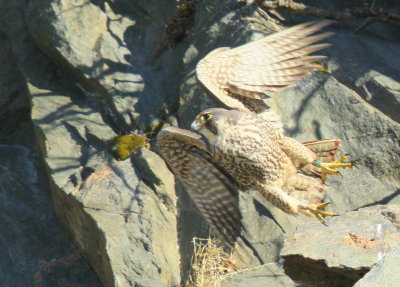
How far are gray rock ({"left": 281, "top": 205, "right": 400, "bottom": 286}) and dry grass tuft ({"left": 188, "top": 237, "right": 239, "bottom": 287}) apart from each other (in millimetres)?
1531

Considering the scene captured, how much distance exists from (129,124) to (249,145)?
2.69 meters

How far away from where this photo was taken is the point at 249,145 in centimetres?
564

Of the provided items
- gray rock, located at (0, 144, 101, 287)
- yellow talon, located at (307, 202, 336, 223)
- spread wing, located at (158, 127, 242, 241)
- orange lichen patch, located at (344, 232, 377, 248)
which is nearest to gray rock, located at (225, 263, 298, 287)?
spread wing, located at (158, 127, 242, 241)

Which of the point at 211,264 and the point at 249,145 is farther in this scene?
the point at 211,264

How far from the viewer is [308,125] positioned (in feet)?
23.9

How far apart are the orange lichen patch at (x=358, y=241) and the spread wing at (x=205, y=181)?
133 cm

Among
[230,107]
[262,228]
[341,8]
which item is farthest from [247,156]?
[341,8]

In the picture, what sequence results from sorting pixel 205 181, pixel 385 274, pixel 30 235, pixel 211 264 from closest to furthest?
pixel 385 274, pixel 205 181, pixel 211 264, pixel 30 235

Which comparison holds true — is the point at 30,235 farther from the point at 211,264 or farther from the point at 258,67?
the point at 258,67

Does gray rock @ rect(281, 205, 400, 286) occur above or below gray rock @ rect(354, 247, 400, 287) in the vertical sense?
below

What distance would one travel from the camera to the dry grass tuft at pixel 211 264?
6828 millimetres

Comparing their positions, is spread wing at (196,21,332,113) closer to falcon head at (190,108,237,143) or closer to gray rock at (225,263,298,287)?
falcon head at (190,108,237,143)

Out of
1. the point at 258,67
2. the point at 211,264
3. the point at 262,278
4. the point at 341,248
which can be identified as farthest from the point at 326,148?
the point at 211,264

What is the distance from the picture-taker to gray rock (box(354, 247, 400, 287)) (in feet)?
12.8
